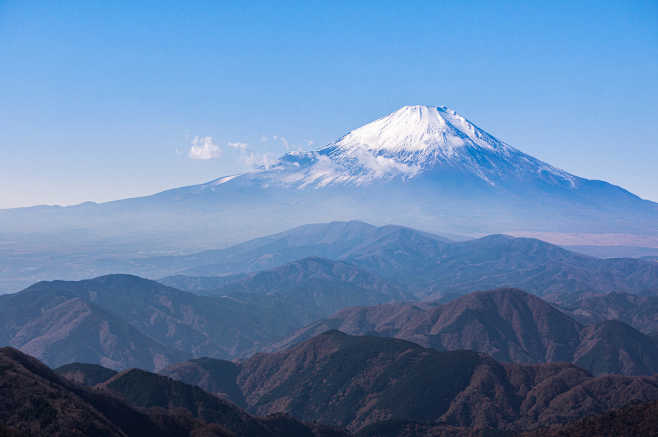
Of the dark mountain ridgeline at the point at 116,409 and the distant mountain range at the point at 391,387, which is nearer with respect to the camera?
the dark mountain ridgeline at the point at 116,409

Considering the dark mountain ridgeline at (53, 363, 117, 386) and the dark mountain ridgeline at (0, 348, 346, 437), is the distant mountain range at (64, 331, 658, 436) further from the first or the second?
the dark mountain ridgeline at (53, 363, 117, 386)

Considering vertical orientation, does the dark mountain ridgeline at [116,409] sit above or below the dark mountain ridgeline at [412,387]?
above

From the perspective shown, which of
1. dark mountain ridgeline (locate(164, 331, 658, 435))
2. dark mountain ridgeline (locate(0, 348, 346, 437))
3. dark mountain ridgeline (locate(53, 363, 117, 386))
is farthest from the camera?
dark mountain ridgeline (locate(164, 331, 658, 435))

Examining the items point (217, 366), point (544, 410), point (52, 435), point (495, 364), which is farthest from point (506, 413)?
point (52, 435)

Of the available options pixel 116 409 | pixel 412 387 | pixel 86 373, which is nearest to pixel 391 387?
pixel 412 387

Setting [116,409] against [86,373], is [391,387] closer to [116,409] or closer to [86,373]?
[86,373]

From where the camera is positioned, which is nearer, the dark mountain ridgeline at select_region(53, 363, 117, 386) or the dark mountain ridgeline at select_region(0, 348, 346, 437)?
the dark mountain ridgeline at select_region(0, 348, 346, 437)

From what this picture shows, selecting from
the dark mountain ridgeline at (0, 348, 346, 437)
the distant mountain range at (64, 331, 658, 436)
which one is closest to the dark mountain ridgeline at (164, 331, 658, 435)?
the distant mountain range at (64, 331, 658, 436)

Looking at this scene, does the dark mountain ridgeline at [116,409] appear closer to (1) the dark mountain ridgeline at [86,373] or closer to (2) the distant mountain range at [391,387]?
(2) the distant mountain range at [391,387]

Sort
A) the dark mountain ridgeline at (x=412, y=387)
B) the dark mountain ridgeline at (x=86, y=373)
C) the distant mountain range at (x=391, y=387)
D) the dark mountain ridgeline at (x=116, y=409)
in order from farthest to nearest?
the dark mountain ridgeline at (x=412, y=387)
the distant mountain range at (x=391, y=387)
the dark mountain ridgeline at (x=86, y=373)
the dark mountain ridgeline at (x=116, y=409)

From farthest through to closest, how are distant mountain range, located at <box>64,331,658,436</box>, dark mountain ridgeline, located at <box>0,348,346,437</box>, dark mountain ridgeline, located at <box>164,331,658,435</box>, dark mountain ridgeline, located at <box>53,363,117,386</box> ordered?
dark mountain ridgeline, located at <box>164,331,658,435</box>
distant mountain range, located at <box>64,331,658,436</box>
dark mountain ridgeline, located at <box>53,363,117,386</box>
dark mountain ridgeline, located at <box>0,348,346,437</box>

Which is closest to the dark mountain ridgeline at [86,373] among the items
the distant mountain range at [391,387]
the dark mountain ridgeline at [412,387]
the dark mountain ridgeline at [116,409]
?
the dark mountain ridgeline at [116,409]

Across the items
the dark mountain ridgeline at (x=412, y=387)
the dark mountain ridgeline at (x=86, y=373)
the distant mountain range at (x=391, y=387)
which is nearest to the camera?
the dark mountain ridgeline at (x=86, y=373)
